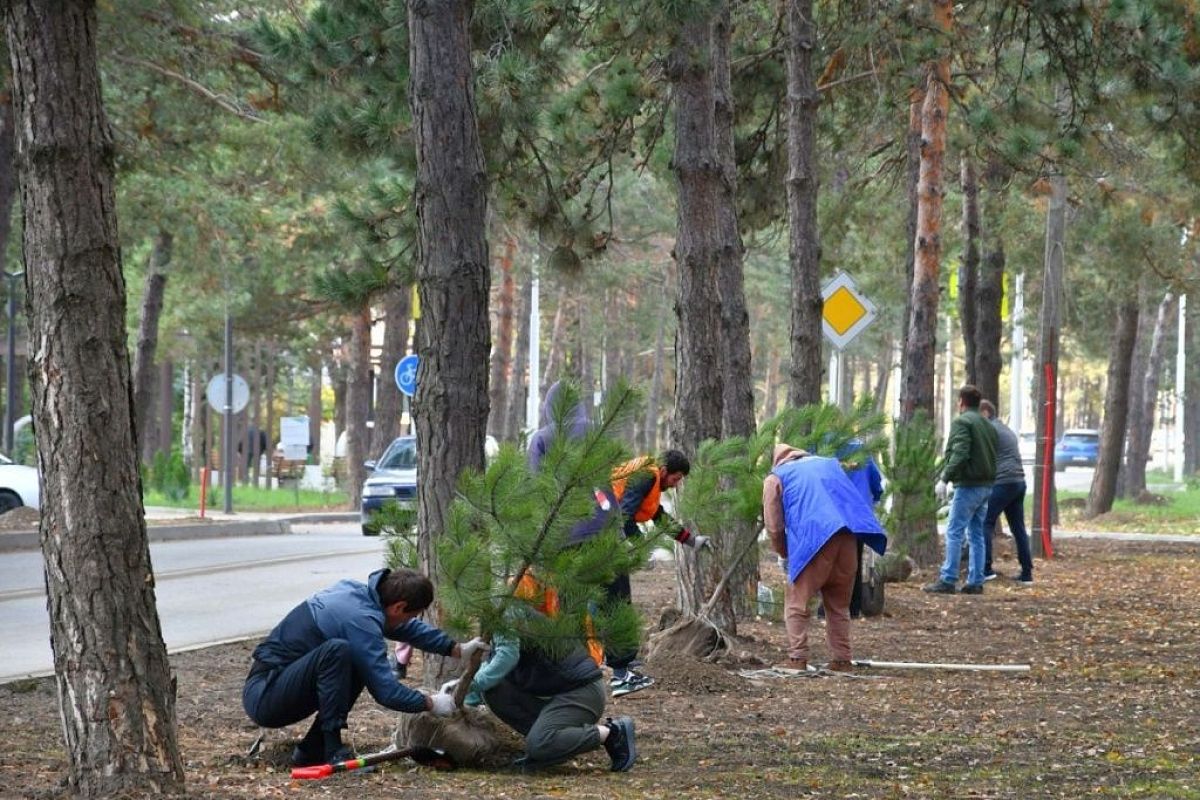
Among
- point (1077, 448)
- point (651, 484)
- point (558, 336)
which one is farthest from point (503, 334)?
point (1077, 448)

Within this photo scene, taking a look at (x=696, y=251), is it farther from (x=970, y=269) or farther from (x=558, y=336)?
(x=558, y=336)

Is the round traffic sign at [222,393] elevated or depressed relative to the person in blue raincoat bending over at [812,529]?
elevated

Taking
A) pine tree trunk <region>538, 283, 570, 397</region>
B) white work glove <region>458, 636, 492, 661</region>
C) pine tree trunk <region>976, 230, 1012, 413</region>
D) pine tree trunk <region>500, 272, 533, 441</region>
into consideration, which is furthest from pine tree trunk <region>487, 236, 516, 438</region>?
white work glove <region>458, 636, 492, 661</region>

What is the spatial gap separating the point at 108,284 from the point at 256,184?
74.1 feet

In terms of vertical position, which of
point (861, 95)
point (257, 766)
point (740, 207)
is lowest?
point (257, 766)

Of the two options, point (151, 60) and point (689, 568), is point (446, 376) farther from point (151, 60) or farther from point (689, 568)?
point (151, 60)

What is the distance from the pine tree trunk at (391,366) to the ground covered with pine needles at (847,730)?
846 inches

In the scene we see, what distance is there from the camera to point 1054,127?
1830 centimetres

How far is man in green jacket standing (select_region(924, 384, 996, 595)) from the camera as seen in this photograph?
1666 centimetres

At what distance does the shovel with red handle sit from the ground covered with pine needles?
57mm

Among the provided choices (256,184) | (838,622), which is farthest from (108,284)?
(256,184)

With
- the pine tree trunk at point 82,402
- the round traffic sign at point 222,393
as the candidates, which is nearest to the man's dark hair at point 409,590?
the pine tree trunk at point 82,402

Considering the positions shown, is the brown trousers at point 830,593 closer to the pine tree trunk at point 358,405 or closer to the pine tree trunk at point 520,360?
the pine tree trunk at point 358,405

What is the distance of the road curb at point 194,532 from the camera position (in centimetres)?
2205
